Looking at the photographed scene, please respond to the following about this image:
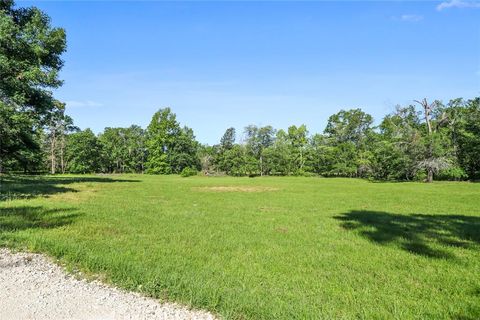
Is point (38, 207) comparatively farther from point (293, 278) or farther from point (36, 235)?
point (293, 278)

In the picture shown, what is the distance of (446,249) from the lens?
9094mm

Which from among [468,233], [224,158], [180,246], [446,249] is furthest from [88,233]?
[224,158]

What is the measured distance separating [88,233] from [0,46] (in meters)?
18.5

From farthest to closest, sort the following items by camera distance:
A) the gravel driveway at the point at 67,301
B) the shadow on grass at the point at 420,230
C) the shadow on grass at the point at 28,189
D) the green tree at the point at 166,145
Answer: the green tree at the point at 166,145
the shadow on grass at the point at 28,189
the shadow on grass at the point at 420,230
the gravel driveway at the point at 67,301

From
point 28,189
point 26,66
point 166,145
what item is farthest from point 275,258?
point 166,145

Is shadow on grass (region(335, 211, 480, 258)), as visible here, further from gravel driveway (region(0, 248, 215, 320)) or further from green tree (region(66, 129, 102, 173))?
green tree (region(66, 129, 102, 173))

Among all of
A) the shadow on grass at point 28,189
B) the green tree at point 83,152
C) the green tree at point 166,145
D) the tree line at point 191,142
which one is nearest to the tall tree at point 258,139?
the tree line at point 191,142

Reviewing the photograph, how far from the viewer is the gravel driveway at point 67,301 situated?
4.66 m

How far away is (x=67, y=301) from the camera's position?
5031 mm

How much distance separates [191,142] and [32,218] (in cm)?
8351

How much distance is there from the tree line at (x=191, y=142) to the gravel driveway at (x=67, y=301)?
61.5ft

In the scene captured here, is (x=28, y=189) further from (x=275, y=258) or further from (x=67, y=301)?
(x=67, y=301)

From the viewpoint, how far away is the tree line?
2312 cm

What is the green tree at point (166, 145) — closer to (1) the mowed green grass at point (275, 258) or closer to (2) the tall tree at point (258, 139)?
(2) the tall tree at point (258, 139)
